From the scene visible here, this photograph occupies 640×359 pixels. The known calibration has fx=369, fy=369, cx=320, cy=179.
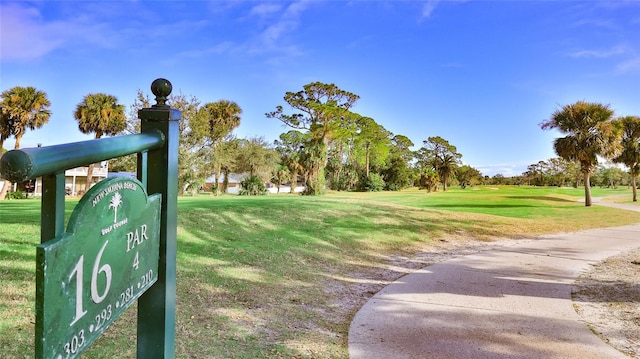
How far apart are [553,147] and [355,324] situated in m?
24.2

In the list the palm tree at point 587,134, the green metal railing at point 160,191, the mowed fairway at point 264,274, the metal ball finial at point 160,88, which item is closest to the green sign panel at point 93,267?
the green metal railing at point 160,191

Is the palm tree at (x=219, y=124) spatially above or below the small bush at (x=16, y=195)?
above

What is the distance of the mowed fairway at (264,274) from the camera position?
3.28 metres

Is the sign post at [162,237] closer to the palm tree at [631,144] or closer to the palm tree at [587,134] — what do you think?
the palm tree at [587,134]

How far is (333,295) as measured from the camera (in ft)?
17.4

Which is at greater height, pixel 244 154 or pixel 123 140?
pixel 244 154

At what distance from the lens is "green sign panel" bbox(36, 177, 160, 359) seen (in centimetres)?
87

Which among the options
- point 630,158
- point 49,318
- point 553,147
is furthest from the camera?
point 630,158

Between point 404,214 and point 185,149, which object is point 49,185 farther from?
point 185,149

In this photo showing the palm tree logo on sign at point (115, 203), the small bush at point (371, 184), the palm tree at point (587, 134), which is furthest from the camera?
the small bush at point (371, 184)

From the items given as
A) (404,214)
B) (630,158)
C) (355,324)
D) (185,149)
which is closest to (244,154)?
(185,149)

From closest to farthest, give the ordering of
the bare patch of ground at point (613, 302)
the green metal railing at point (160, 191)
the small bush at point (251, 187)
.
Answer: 1. the green metal railing at point (160, 191)
2. the bare patch of ground at point (613, 302)
3. the small bush at point (251, 187)

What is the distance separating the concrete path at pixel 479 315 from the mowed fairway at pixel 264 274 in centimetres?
42

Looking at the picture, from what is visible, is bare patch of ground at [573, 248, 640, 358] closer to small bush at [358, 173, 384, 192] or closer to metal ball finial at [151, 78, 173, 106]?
metal ball finial at [151, 78, 173, 106]
